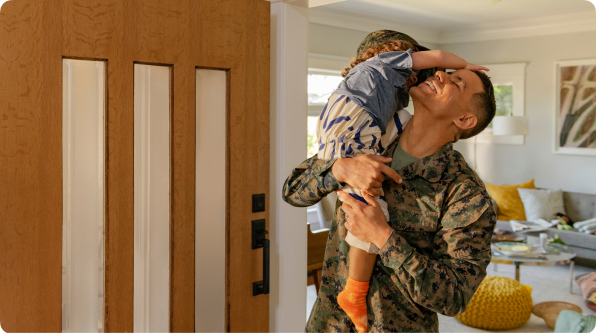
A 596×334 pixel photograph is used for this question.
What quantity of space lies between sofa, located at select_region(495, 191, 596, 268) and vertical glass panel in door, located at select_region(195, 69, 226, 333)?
4384 millimetres

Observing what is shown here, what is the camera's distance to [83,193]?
191cm

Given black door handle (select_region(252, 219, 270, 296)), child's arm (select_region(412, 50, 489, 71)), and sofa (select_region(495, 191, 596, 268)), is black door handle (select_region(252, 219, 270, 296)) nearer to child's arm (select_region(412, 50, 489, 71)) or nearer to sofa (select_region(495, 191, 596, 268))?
child's arm (select_region(412, 50, 489, 71))

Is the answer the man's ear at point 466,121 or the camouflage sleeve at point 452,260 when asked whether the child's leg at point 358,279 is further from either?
the man's ear at point 466,121

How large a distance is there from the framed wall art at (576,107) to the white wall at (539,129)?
83 mm

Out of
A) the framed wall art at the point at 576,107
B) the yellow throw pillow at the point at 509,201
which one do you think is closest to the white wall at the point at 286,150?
the yellow throw pillow at the point at 509,201

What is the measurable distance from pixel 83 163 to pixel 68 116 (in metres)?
0.18

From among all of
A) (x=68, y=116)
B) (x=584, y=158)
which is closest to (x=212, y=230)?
(x=68, y=116)

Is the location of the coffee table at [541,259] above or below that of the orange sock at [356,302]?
below

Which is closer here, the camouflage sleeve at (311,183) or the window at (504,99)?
the camouflage sleeve at (311,183)

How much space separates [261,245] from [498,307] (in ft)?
8.25

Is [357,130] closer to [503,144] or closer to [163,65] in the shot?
[163,65]

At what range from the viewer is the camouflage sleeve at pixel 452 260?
122cm

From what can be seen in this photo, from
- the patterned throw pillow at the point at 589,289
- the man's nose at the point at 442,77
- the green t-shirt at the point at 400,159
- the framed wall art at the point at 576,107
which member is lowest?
the patterned throw pillow at the point at 589,289

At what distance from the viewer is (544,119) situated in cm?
703
